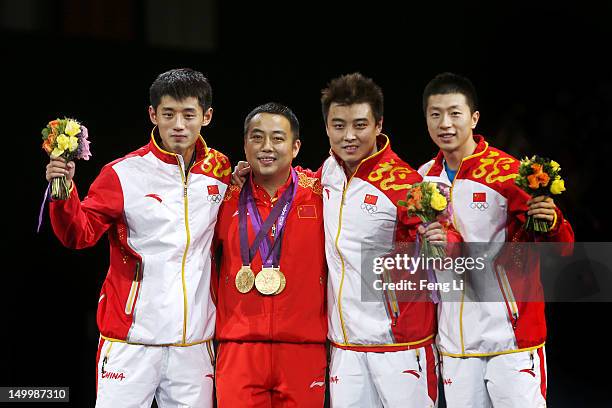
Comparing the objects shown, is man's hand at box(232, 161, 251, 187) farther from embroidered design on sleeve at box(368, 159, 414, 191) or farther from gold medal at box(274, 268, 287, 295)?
embroidered design on sleeve at box(368, 159, 414, 191)

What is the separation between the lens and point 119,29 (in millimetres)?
4992

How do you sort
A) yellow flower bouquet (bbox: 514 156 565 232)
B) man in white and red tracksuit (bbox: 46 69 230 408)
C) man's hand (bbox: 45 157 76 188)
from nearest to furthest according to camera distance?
man's hand (bbox: 45 157 76 188), yellow flower bouquet (bbox: 514 156 565 232), man in white and red tracksuit (bbox: 46 69 230 408)

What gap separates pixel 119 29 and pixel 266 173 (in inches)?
88.3

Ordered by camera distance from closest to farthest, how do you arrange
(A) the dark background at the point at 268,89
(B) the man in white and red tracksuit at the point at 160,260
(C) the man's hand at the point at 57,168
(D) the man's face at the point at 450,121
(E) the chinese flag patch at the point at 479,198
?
(C) the man's hand at the point at 57,168 < (B) the man in white and red tracksuit at the point at 160,260 < (E) the chinese flag patch at the point at 479,198 < (D) the man's face at the point at 450,121 < (A) the dark background at the point at 268,89

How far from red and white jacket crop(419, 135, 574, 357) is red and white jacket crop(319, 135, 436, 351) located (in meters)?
0.16

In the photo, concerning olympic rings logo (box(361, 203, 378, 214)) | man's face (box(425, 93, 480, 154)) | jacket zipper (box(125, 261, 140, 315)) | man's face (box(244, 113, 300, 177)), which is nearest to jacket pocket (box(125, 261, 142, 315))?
jacket zipper (box(125, 261, 140, 315))

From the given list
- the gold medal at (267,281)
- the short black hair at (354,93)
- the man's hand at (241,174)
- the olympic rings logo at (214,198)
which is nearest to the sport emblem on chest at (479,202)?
the short black hair at (354,93)

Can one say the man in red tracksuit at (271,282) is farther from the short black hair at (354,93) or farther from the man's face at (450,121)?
the man's face at (450,121)

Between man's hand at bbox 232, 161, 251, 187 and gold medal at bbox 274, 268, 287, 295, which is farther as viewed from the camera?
man's hand at bbox 232, 161, 251, 187

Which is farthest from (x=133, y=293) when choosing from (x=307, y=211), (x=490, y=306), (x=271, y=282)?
(x=490, y=306)

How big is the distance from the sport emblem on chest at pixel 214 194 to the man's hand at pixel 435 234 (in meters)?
0.95

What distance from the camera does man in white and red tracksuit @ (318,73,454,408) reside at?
10.6ft

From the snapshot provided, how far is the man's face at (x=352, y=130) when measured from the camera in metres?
3.36

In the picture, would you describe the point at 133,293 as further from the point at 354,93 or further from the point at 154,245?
the point at 354,93
